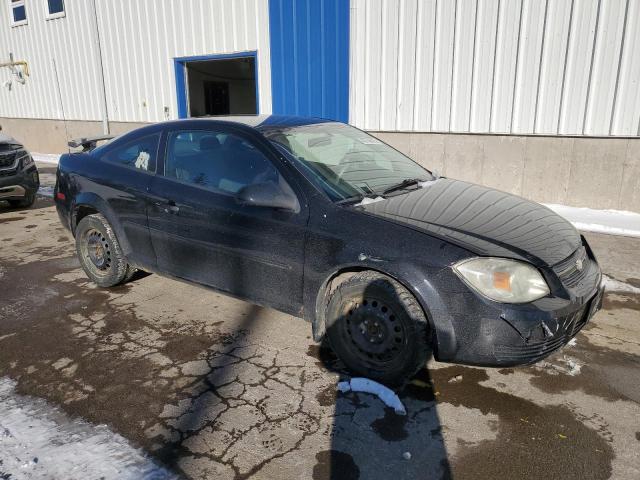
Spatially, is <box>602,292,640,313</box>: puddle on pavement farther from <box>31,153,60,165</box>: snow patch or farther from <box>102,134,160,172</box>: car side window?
<box>31,153,60,165</box>: snow patch

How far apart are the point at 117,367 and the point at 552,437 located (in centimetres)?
262

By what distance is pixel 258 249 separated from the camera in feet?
10.8

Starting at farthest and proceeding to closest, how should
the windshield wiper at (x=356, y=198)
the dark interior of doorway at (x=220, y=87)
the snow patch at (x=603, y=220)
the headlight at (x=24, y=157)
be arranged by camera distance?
the dark interior of doorway at (x=220, y=87) → the headlight at (x=24, y=157) → the snow patch at (x=603, y=220) → the windshield wiper at (x=356, y=198)

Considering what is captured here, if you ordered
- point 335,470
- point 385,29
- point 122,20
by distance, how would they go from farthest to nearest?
point 122,20 → point 385,29 → point 335,470

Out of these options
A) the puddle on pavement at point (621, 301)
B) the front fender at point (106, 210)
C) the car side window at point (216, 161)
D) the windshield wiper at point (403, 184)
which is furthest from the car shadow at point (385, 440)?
the front fender at point (106, 210)

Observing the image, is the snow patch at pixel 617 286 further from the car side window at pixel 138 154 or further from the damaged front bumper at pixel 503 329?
the car side window at pixel 138 154

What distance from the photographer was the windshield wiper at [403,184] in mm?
3432

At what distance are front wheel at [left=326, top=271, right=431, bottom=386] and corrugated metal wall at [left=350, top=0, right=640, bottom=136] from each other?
559 cm

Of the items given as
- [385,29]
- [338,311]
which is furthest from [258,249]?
[385,29]

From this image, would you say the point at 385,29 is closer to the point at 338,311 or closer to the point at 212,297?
the point at 212,297

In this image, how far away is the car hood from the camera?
2.74 metres

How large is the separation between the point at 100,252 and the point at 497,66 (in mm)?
6054

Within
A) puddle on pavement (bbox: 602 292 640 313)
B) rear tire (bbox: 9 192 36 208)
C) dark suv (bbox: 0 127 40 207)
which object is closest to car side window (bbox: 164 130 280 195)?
puddle on pavement (bbox: 602 292 640 313)

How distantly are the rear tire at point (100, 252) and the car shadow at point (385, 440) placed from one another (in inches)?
99.1
